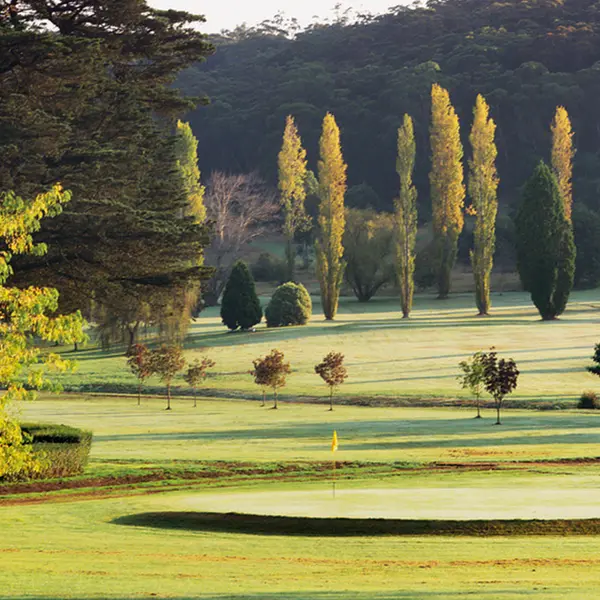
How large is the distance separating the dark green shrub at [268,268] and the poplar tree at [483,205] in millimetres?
→ 32573

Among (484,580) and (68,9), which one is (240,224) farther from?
(484,580)

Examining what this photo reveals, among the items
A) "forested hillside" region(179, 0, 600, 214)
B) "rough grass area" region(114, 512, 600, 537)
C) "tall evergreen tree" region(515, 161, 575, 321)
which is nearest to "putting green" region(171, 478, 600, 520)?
"rough grass area" region(114, 512, 600, 537)

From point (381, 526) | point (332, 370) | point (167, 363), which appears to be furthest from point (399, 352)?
point (381, 526)

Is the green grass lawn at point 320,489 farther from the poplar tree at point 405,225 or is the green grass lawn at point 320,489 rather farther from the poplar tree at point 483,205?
the poplar tree at point 405,225

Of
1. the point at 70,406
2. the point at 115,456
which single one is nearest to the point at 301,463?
the point at 115,456

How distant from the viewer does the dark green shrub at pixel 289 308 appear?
82500mm

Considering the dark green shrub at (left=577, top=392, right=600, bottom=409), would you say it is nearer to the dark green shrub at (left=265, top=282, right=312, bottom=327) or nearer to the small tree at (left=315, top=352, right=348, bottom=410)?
the small tree at (left=315, top=352, right=348, bottom=410)

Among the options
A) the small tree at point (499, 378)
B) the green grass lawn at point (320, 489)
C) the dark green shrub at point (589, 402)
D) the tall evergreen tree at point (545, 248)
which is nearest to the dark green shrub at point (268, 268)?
the tall evergreen tree at point (545, 248)

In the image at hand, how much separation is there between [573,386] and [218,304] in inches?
2480

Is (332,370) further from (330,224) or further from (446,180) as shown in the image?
(446,180)

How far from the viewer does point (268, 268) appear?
12444cm

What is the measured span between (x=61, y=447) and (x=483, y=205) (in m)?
65.2

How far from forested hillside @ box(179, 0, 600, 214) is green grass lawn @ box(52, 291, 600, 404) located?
50.1 meters

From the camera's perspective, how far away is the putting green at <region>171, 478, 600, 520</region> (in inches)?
758
